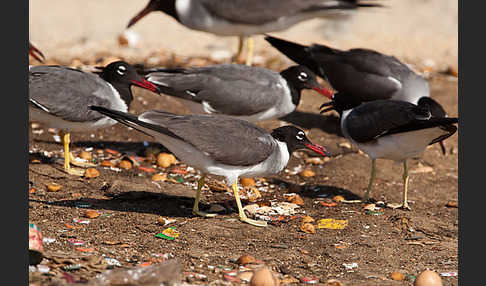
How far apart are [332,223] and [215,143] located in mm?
1318

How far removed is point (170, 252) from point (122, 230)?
60 cm

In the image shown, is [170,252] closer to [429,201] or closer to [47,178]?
[47,178]

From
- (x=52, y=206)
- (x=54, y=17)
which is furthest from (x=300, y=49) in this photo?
(x=54, y=17)

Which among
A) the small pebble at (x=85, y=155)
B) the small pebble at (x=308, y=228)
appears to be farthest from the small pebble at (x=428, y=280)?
the small pebble at (x=85, y=155)

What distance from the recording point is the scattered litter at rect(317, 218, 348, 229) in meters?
6.28

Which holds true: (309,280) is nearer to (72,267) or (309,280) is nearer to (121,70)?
(72,267)

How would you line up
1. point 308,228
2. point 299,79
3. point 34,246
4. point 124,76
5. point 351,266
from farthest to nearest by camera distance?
point 299,79
point 124,76
point 308,228
point 351,266
point 34,246

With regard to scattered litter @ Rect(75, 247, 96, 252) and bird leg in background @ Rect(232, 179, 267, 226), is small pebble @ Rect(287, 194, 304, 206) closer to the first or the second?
bird leg in background @ Rect(232, 179, 267, 226)

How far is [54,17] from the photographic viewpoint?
527 inches

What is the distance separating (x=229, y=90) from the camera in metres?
7.61

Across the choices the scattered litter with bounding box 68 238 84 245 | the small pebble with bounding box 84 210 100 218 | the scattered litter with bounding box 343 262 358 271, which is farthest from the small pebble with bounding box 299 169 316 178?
the scattered litter with bounding box 68 238 84 245

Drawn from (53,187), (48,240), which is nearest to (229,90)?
(53,187)

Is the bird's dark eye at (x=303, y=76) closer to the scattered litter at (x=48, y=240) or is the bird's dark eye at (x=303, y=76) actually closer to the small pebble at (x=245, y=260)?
the small pebble at (x=245, y=260)

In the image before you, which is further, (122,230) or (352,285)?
(122,230)
